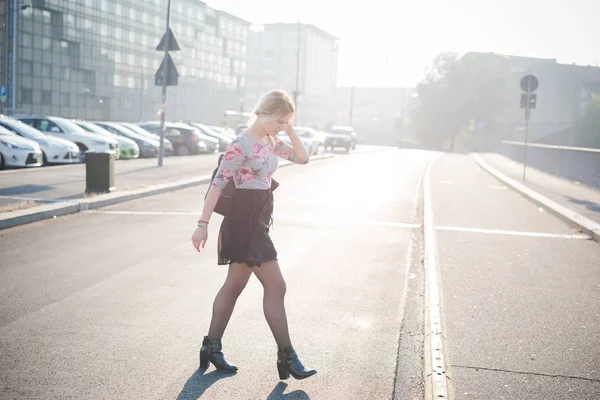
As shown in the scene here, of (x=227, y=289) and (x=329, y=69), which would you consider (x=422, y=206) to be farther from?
(x=329, y=69)

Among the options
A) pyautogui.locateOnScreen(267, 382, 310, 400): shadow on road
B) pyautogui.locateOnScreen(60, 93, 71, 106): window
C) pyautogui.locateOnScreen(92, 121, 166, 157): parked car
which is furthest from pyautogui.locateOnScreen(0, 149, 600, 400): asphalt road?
pyautogui.locateOnScreen(60, 93, 71, 106): window

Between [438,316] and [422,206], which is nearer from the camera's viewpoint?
[438,316]

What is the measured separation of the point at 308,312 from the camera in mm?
5637

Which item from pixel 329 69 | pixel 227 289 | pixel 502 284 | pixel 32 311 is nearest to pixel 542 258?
pixel 502 284

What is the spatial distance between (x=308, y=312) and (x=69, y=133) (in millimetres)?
20446

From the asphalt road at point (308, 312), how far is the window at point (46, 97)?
168 ft

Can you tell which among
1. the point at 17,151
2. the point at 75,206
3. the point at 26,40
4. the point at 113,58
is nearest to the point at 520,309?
the point at 75,206

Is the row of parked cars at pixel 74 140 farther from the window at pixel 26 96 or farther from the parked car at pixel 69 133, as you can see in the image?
the window at pixel 26 96

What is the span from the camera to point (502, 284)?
6.88 meters

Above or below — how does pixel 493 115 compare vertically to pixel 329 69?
below

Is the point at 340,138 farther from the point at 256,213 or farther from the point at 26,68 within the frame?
the point at 256,213

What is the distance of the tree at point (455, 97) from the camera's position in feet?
279

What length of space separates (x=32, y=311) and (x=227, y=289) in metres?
2.04

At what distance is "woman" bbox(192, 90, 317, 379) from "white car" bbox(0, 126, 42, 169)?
1650 cm
